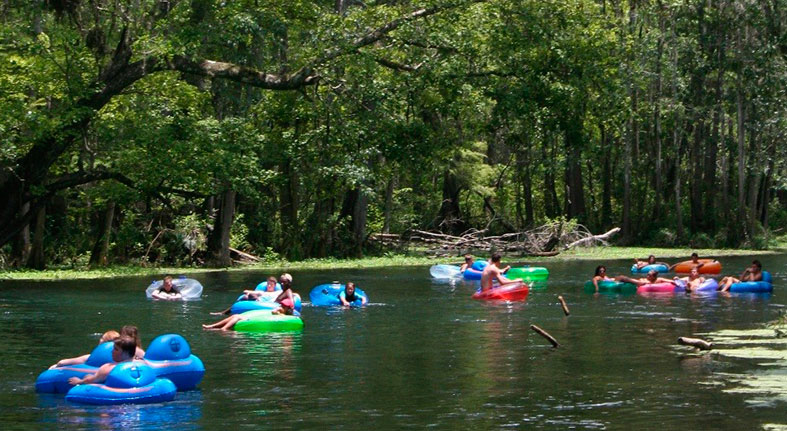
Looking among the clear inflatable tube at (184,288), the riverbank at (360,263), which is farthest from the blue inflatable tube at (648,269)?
the clear inflatable tube at (184,288)

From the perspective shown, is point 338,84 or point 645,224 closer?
point 338,84

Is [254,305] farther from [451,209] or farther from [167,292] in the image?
[451,209]

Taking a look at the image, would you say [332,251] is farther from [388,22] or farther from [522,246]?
[388,22]

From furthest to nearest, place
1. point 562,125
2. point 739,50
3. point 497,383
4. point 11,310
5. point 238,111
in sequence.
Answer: point 739,50 < point 238,111 < point 562,125 < point 11,310 < point 497,383

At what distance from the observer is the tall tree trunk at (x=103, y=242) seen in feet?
118

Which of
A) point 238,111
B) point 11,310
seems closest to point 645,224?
point 238,111

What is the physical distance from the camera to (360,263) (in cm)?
3981

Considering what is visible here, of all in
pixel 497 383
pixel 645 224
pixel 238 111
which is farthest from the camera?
pixel 645 224

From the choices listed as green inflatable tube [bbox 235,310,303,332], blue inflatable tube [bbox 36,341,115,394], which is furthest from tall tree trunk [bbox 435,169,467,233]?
blue inflatable tube [bbox 36,341,115,394]

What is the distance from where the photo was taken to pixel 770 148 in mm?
52000

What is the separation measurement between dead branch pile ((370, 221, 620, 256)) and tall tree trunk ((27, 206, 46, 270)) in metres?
13.7

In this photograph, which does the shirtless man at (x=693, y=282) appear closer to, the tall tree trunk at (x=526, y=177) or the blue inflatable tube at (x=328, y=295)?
the blue inflatable tube at (x=328, y=295)

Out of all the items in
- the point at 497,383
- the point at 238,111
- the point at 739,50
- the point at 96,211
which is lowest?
the point at 497,383

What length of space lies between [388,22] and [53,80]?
29.4 feet
